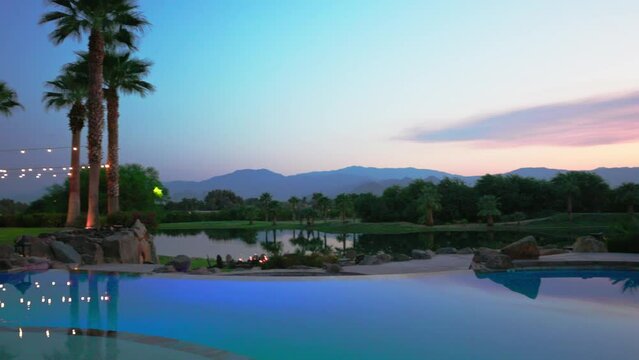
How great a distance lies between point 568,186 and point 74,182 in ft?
159

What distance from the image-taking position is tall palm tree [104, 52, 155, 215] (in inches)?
869

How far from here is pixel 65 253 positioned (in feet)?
43.3

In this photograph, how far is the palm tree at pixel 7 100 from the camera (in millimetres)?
26758

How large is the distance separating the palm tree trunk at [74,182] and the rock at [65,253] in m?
13.0

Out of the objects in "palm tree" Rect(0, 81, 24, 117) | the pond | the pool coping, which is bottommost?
the pond

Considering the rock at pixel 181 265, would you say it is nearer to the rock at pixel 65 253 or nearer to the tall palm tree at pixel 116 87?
the rock at pixel 65 253

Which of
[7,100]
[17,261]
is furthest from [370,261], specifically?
[7,100]

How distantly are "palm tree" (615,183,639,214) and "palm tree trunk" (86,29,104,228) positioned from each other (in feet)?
164

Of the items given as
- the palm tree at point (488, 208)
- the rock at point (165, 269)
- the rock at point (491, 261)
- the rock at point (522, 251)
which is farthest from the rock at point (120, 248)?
the palm tree at point (488, 208)

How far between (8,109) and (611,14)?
2832cm

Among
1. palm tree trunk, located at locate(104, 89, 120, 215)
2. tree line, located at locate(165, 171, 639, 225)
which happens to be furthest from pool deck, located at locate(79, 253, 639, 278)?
tree line, located at locate(165, 171, 639, 225)

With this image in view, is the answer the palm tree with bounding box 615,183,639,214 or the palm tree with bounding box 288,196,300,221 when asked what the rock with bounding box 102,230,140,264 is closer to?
the palm tree with bounding box 615,183,639,214

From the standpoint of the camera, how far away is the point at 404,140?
2180 inches

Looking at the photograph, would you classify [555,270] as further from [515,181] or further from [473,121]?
[515,181]
